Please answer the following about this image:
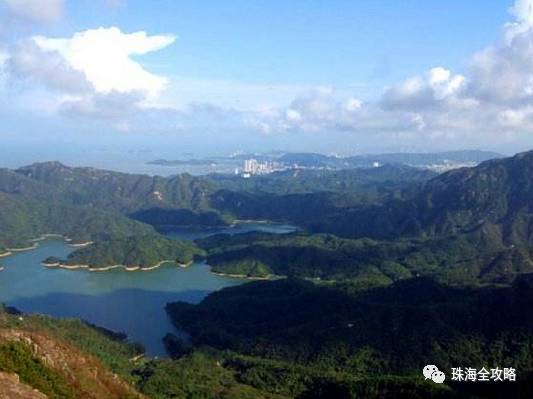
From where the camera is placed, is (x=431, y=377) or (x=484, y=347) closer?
(x=431, y=377)

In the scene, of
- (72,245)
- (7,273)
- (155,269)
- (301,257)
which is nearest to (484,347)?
Answer: (301,257)

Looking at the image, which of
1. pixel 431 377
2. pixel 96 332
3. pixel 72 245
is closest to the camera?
pixel 431 377

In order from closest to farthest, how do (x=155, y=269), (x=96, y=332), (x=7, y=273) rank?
(x=96, y=332), (x=7, y=273), (x=155, y=269)

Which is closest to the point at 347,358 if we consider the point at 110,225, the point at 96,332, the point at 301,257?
the point at 96,332

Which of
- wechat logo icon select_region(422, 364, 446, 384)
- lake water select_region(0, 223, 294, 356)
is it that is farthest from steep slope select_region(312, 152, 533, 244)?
wechat logo icon select_region(422, 364, 446, 384)

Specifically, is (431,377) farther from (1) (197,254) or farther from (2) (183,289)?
(1) (197,254)

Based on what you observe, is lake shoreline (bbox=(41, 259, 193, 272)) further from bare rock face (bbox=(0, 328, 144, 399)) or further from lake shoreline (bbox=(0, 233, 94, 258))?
bare rock face (bbox=(0, 328, 144, 399))
